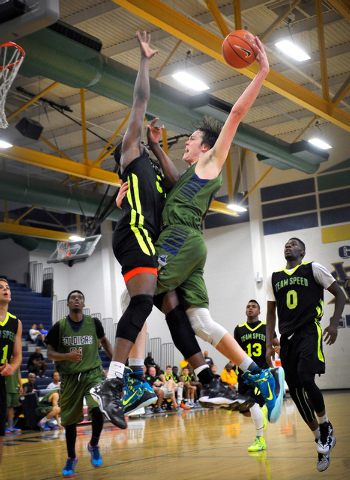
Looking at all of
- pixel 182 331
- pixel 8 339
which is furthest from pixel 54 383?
pixel 182 331

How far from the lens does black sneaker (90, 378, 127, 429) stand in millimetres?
3469

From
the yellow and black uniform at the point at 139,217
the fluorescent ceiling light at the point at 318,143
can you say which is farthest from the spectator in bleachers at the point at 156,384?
the yellow and black uniform at the point at 139,217

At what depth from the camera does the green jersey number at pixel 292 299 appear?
602 cm

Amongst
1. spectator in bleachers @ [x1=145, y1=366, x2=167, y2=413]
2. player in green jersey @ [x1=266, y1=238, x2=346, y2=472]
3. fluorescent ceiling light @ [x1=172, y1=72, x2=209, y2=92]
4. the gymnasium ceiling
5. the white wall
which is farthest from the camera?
the white wall

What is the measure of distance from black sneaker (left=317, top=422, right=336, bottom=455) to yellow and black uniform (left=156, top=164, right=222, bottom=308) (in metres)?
2.01

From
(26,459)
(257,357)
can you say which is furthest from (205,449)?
(26,459)

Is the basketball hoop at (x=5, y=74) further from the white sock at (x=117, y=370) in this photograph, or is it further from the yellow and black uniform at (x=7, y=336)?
the white sock at (x=117, y=370)

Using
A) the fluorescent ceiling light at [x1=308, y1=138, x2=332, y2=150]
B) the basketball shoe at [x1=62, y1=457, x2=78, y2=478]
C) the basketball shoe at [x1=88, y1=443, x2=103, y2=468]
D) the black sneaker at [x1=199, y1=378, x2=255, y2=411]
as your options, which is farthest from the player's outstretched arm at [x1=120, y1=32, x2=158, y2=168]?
the fluorescent ceiling light at [x1=308, y1=138, x2=332, y2=150]

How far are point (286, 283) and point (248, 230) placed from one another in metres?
17.0

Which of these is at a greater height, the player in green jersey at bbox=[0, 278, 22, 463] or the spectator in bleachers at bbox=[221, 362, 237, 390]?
the player in green jersey at bbox=[0, 278, 22, 463]

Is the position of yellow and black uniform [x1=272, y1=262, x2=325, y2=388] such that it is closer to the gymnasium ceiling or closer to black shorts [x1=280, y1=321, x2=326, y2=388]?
black shorts [x1=280, y1=321, x2=326, y2=388]

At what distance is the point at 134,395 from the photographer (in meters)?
3.75

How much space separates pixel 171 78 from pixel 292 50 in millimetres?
3590

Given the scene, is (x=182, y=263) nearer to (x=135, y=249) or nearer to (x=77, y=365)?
(x=135, y=249)
